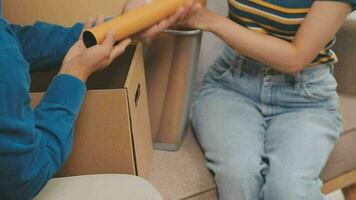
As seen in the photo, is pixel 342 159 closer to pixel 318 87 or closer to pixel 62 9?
pixel 318 87

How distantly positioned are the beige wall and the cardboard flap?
0.46 ft

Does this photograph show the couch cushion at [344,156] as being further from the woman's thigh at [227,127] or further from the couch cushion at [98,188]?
the couch cushion at [98,188]

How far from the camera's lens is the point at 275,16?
39.5 inches

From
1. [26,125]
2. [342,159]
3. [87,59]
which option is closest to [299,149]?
[342,159]

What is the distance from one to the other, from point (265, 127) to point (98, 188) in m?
0.43

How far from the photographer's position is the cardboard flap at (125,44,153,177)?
900 millimetres

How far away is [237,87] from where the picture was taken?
109cm

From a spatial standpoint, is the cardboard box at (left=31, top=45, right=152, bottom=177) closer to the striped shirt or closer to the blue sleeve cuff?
the blue sleeve cuff

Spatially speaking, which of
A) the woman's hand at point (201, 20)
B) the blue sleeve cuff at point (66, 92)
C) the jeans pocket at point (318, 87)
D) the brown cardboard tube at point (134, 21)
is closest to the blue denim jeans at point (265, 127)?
the jeans pocket at point (318, 87)

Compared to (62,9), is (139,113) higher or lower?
lower

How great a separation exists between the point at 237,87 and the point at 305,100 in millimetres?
160

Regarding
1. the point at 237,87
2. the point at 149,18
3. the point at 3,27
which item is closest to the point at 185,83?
Result: the point at 237,87

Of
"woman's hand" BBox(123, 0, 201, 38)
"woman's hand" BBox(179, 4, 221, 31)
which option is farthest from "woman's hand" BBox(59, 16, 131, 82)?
"woman's hand" BBox(179, 4, 221, 31)

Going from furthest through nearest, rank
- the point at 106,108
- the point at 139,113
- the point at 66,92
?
the point at 139,113 < the point at 106,108 < the point at 66,92
